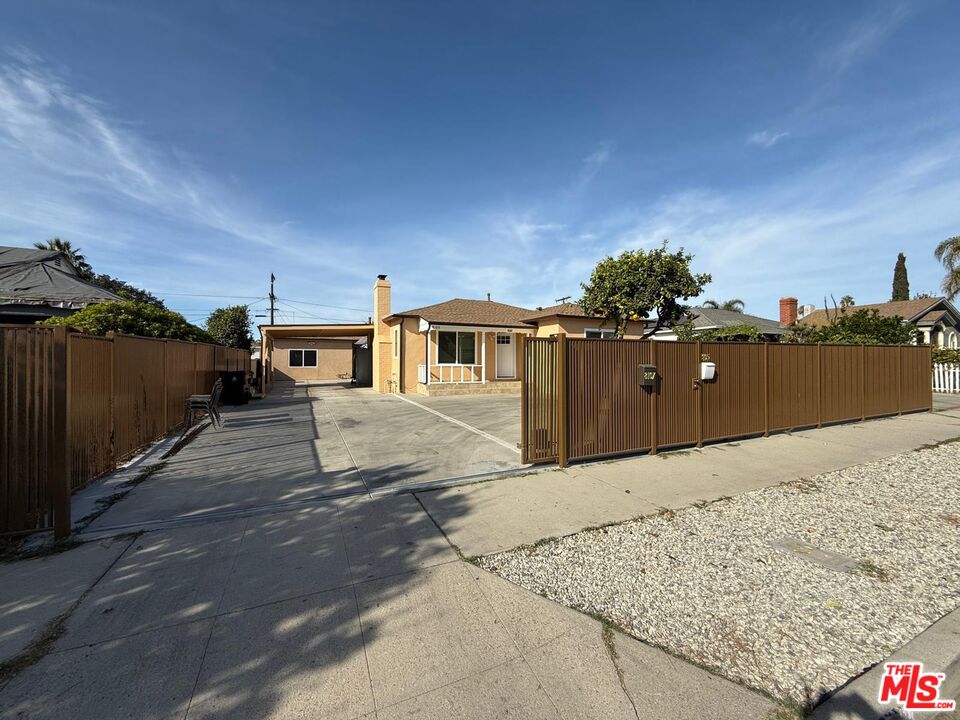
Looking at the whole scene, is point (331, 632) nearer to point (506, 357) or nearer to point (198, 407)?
point (198, 407)

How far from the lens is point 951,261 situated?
16.8m

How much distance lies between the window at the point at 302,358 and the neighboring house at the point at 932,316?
31.8 m

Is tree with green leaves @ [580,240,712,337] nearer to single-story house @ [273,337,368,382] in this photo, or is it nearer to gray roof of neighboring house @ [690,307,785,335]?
gray roof of neighboring house @ [690,307,785,335]

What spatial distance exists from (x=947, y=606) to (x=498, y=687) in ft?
10.4

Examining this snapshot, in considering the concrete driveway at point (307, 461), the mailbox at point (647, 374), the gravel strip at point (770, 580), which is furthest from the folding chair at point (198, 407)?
the mailbox at point (647, 374)

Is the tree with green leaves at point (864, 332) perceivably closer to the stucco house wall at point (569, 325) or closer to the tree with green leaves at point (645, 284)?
the stucco house wall at point (569, 325)

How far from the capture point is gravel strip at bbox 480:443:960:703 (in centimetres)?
228

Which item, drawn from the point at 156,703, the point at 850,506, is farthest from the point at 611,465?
the point at 156,703

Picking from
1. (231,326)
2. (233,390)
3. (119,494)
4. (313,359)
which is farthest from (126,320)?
(231,326)

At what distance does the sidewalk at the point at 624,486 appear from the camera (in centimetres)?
389

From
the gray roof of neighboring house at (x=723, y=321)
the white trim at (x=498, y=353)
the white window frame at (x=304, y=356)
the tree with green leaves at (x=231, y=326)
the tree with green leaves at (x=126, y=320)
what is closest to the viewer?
the tree with green leaves at (x=126, y=320)

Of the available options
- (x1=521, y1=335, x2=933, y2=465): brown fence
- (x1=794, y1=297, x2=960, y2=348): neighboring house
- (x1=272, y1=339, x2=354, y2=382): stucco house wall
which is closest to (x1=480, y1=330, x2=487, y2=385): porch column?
(x1=521, y1=335, x2=933, y2=465): brown fence

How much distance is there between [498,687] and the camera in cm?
200

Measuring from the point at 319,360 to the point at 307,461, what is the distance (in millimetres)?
22633
